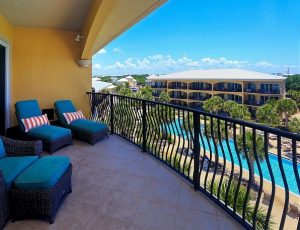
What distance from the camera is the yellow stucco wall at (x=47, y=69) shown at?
6.08m

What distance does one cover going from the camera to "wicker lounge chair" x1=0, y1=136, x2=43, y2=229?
2.10 m

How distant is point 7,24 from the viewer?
5.38m

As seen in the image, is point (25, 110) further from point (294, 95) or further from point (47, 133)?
point (294, 95)

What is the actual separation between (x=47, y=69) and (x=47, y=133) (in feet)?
9.43

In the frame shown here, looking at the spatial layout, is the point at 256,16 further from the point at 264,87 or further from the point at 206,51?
the point at 264,87

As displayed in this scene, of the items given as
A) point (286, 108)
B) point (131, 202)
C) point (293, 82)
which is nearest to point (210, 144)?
point (131, 202)

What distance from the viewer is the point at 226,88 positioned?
3117cm

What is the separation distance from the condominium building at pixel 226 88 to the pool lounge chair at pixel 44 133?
2831 cm

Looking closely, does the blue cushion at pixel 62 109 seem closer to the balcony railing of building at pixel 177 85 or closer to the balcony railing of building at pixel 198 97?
the balcony railing of building at pixel 198 97

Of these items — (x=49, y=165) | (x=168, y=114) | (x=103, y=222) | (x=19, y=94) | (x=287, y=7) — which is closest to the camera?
(x=103, y=222)

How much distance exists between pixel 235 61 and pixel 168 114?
64996 millimetres

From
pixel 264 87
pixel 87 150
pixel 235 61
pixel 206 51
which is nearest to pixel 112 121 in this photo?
pixel 87 150

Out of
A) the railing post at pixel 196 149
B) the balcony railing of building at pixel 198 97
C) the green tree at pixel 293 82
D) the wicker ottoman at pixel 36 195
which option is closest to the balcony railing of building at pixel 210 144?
the railing post at pixel 196 149

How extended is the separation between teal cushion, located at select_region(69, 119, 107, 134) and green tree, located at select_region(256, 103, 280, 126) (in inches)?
837
